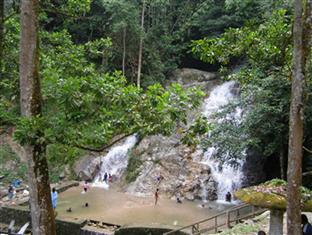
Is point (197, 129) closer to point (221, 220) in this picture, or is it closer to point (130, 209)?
point (221, 220)

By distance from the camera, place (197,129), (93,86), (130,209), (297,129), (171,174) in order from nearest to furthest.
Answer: (297,129) → (93,86) → (197,129) → (130,209) → (171,174)

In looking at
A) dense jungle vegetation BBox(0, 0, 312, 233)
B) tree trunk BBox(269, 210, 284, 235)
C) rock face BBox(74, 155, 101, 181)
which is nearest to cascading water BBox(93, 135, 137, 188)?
rock face BBox(74, 155, 101, 181)

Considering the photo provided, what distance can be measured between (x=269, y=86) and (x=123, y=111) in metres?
11.3

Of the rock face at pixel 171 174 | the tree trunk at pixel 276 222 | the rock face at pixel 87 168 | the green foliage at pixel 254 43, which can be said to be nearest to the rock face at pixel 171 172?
the rock face at pixel 171 174

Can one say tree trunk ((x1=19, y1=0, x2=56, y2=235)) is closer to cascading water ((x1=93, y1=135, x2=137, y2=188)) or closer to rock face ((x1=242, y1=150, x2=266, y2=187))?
rock face ((x1=242, y1=150, x2=266, y2=187))

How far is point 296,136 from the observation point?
4562 mm

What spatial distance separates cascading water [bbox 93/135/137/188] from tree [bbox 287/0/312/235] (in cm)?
1768

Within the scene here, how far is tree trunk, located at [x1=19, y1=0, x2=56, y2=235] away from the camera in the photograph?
4.55 m

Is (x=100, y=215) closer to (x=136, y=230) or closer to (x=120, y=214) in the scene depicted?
(x=120, y=214)

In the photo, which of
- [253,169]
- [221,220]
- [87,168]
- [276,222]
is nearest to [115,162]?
[87,168]

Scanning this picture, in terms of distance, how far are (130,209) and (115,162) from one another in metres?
5.88

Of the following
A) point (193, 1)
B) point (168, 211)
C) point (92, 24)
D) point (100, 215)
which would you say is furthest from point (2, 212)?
point (193, 1)

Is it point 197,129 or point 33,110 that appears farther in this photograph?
point 197,129

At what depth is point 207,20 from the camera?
29.5 meters
